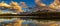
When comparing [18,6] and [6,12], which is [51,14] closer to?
[18,6]

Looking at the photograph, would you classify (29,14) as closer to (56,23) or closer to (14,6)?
(14,6)

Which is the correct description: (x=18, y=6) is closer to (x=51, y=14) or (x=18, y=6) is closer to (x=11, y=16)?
(x=11, y=16)

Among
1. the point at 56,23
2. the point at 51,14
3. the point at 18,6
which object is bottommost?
the point at 56,23

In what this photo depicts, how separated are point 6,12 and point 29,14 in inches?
15.4

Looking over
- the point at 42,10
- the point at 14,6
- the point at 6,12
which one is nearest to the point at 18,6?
the point at 14,6

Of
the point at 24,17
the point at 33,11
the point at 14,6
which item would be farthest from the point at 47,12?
the point at 14,6

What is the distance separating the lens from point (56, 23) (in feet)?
7.45

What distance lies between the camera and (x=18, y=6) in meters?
2.33

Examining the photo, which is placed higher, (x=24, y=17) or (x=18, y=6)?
(x=18, y=6)

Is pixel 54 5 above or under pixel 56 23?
above

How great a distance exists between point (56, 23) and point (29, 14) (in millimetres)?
471

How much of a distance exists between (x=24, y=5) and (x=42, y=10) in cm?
31

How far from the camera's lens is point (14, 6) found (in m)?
2.34

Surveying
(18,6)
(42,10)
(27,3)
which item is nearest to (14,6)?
(18,6)
